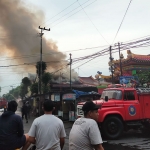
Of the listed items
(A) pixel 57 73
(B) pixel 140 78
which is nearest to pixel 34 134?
(B) pixel 140 78

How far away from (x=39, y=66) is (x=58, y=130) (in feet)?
86.7

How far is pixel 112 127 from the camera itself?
10227 mm

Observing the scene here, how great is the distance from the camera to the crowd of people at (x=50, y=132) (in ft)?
10.0

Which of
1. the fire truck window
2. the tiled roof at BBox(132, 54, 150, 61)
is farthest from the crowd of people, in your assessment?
the tiled roof at BBox(132, 54, 150, 61)

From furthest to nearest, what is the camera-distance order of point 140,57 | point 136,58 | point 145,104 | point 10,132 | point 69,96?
1. point 140,57
2. point 136,58
3. point 69,96
4. point 145,104
5. point 10,132

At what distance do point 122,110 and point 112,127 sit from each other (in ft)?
3.06

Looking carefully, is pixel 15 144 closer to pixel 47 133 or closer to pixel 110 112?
pixel 47 133

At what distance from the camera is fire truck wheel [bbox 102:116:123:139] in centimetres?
1012

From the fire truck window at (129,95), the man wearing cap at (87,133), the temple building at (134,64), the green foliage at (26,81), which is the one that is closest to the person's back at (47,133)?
the man wearing cap at (87,133)

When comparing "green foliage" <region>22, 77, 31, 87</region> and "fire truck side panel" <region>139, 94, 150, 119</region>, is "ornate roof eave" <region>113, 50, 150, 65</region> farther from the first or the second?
"green foliage" <region>22, 77, 31, 87</region>

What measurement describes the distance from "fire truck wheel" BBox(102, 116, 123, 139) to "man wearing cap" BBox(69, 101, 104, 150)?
7159mm

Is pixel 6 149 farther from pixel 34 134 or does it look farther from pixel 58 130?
pixel 58 130

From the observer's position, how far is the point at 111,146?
28.2 feet

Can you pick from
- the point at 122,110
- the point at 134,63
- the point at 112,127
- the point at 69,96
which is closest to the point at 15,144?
the point at 112,127
